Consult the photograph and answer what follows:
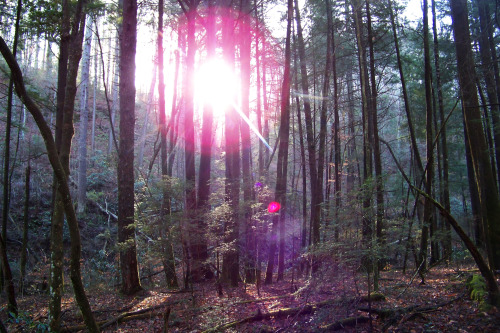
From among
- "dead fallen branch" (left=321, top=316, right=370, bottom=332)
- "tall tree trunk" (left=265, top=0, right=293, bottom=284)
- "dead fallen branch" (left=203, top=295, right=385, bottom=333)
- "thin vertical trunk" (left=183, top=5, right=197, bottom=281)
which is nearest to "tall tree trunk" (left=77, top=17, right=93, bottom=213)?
"thin vertical trunk" (left=183, top=5, right=197, bottom=281)

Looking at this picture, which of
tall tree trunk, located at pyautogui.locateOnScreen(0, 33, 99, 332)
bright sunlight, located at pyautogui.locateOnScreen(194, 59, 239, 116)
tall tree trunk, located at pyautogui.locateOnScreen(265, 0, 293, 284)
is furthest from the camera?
bright sunlight, located at pyautogui.locateOnScreen(194, 59, 239, 116)

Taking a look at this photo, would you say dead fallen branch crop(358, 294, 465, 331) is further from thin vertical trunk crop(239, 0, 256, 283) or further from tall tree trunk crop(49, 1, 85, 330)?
tall tree trunk crop(49, 1, 85, 330)

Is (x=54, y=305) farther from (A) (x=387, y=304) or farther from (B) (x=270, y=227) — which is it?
(B) (x=270, y=227)

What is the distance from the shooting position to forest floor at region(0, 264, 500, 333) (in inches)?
189

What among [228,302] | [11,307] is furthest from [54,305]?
[228,302]

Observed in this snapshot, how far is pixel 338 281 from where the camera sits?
5.07 meters

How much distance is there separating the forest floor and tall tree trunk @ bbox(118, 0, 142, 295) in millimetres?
629

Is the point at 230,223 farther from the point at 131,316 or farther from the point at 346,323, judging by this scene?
the point at 346,323

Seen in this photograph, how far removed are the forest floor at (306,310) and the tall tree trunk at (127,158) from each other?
0.63 m

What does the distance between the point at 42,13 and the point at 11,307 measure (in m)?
7.32

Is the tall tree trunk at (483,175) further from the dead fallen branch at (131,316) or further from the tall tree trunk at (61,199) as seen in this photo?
the tall tree trunk at (61,199)

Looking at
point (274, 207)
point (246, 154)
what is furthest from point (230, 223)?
point (246, 154)

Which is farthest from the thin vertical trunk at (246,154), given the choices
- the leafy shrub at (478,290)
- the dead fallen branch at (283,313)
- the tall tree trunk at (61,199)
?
the leafy shrub at (478,290)

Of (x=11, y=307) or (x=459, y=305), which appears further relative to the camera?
(x=11, y=307)
